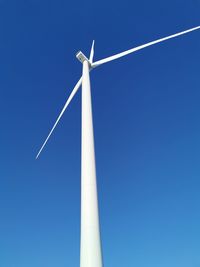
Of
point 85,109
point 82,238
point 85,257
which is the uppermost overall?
point 85,109

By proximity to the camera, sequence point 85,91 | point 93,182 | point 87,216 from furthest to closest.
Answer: point 85,91, point 93,182, point 87,216

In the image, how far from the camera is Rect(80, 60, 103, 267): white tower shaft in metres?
9.75

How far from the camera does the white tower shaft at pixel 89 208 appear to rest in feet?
32.0

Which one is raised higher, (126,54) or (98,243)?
(126,54)

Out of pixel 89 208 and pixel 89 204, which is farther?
pixel 89 204

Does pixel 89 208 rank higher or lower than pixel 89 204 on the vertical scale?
lower

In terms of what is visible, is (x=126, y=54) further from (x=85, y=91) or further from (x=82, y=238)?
(x=82, y=238)

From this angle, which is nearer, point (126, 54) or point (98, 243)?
point (98, 243)

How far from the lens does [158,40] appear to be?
2220cm

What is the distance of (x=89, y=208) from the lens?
35.3 ft

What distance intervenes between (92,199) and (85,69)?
11.6 metres

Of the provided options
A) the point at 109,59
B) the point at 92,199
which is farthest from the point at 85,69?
the point at 92,199

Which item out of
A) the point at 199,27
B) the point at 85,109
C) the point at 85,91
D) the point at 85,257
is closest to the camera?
the point at 85,257

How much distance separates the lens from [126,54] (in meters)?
22.4
